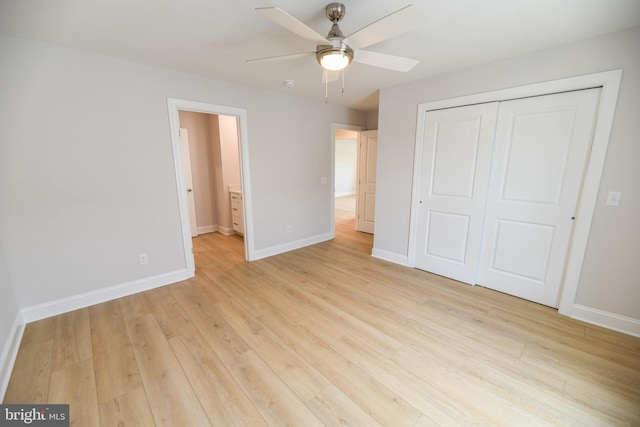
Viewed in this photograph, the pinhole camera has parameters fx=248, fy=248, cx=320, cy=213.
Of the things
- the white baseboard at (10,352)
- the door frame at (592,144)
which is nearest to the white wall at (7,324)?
the white baseboard at (10,352)

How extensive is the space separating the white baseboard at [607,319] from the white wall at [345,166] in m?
8.79

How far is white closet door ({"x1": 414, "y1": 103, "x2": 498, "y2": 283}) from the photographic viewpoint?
267 centimetres

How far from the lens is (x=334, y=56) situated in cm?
158

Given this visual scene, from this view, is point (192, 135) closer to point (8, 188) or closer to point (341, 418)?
point (8, 188)

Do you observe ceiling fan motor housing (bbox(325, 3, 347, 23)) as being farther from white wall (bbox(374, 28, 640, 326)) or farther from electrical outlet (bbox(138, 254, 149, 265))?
electrical outlet (bbox(138, 254, 149, 265))

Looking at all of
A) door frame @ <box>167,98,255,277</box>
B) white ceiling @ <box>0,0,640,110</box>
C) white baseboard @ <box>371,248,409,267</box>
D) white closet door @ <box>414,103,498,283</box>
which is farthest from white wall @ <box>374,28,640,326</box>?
door frame @ <box>167,98,255,277</box>

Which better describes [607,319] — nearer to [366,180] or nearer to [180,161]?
[366,180]

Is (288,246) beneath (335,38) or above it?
beneath

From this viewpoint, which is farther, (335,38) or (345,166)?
(345,166)

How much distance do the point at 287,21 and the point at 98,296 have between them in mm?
3019

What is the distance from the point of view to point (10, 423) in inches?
52.2

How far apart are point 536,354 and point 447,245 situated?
1.37 meters

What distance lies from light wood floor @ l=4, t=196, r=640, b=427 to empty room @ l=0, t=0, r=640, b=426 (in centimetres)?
2

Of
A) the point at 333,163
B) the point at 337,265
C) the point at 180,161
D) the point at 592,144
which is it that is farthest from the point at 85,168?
the point at 592,144
